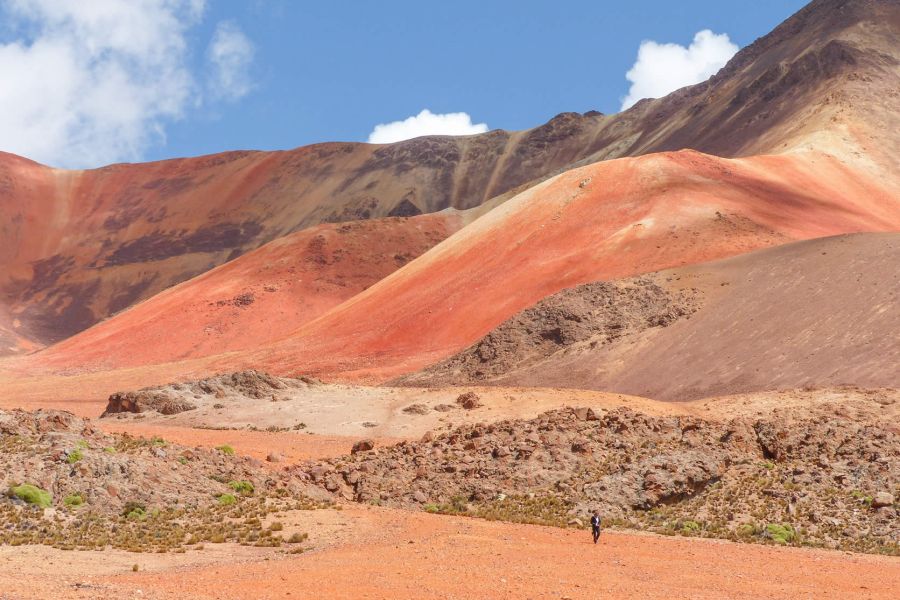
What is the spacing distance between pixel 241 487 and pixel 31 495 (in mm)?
4708

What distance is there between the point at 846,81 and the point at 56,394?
6469cm

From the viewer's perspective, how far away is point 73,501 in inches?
741

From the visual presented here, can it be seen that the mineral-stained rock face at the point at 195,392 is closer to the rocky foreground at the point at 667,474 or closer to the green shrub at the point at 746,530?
the rocky foreground at the point at 667,474

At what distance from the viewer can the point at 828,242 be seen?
42875 mm

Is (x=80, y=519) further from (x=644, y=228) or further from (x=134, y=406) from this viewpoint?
(x=644, y=228)

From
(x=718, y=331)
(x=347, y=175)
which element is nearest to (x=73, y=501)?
(x=718, y=331)

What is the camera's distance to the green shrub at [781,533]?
19625 mm

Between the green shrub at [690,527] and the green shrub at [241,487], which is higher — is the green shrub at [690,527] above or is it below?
below

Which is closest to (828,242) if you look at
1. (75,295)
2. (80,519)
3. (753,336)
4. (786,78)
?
(753,336)

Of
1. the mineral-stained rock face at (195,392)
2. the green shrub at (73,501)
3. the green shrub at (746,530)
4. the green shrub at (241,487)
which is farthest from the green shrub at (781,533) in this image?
the mineral-stained rock face at (195,392)

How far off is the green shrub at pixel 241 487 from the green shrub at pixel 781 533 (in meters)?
10.9

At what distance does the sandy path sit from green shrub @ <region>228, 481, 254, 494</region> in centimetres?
253

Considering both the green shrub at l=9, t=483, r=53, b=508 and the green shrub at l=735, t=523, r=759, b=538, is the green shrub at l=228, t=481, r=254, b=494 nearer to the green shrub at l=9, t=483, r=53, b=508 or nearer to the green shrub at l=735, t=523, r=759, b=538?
the green shrub at l=9, t=483, r=53, b=508

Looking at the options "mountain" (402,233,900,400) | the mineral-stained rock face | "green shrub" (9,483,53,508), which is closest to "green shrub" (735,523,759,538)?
"mountain" (402,233,900,400)
